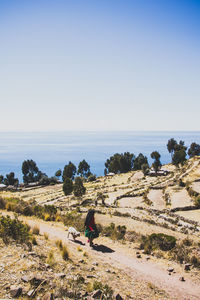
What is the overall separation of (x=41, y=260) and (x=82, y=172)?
112063mm

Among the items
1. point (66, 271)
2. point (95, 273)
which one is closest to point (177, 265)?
point (95, 273)

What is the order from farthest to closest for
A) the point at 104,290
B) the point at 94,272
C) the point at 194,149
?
the point at 194,149, the point at 94,272, the point at 104,290

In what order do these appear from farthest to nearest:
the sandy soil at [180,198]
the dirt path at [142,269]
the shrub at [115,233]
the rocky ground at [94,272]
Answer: the sandy soil at [180,198] < the shrub at [115,233] < the dirt path at [142,269] < the rocky ground at [94,272]

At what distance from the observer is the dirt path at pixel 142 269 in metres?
7.78

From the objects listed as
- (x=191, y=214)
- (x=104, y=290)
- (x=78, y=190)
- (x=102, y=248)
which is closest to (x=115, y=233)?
(x=102, y=248)

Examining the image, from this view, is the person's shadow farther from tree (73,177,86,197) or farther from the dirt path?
tree (73,177,86,197)

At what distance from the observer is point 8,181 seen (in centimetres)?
11075

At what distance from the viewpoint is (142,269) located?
9.23 meters

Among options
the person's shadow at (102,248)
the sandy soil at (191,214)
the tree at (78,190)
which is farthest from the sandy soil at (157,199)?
the person's shadow at (102,248)

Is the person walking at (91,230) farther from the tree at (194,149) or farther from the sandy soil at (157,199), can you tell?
the tree at (194,149)

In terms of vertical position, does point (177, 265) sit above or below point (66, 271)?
below

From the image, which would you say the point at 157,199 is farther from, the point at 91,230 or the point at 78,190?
the point at 91,230

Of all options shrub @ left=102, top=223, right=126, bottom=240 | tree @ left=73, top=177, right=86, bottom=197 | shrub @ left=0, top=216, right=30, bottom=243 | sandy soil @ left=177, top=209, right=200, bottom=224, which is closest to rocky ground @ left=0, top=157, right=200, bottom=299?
shrub @ left=0, top=216, right=30, bottom=243

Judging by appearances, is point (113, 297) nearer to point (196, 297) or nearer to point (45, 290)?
point (45, 290)
